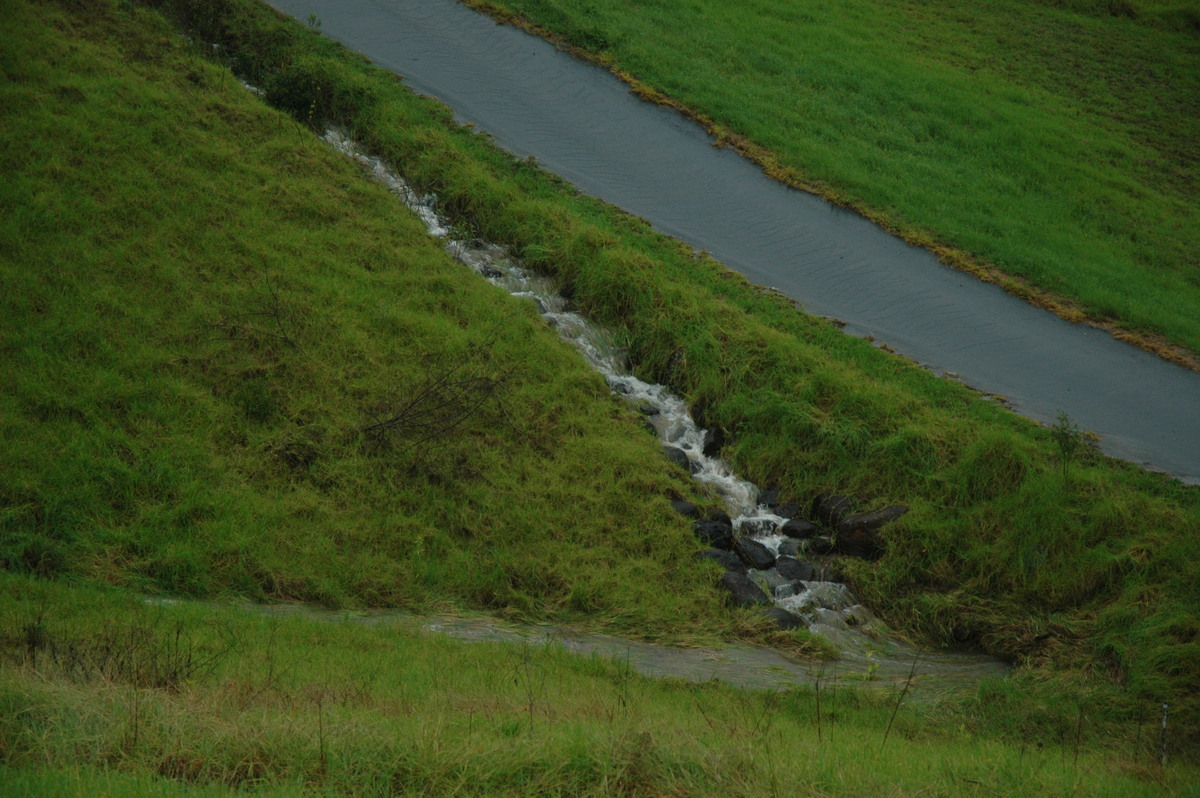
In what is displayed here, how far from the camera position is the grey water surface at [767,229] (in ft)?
39.8

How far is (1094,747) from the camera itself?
247 inches

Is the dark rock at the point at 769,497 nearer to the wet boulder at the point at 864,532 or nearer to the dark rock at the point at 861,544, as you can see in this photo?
the wet boulder at the point at 864,532

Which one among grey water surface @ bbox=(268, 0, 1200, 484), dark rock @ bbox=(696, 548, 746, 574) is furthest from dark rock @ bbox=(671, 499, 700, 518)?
grey water surface @ bbox=(268, 0, 1200, 484)

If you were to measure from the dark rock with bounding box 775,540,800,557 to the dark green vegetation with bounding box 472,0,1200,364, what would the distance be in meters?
6.98

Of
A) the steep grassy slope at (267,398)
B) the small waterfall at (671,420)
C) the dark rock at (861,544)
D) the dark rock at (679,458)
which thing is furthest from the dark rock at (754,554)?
the dark rock at (679,458)

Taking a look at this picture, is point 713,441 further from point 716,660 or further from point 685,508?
point 716,660

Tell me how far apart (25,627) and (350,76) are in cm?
1260

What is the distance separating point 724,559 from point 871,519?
183 centimetres

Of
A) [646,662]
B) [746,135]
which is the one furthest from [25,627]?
[746,135]

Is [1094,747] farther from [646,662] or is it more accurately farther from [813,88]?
[813,88]

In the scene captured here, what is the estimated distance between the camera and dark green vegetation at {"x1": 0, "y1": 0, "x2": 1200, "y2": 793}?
5902 mm

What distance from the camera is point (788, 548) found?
9695 mm

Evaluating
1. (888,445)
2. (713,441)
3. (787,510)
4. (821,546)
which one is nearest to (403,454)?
(713,441)

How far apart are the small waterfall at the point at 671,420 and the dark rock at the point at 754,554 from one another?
3.3 inches
